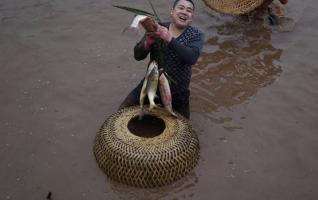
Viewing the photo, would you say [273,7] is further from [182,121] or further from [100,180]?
[100,180]

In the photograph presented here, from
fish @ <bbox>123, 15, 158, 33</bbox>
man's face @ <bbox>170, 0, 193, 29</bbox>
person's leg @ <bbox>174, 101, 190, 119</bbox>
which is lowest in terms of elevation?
person's leg @ <bbox>174, 101, 190, 119</bbox>

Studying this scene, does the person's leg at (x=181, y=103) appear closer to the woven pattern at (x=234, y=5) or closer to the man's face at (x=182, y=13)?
the man's face at (x=182, y=13)

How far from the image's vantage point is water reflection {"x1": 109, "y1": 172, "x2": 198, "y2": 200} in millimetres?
3707

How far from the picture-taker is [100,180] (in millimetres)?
3883

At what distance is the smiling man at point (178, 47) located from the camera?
150 inches

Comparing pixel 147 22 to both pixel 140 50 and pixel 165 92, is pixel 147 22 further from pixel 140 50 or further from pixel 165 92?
pixel 165 92

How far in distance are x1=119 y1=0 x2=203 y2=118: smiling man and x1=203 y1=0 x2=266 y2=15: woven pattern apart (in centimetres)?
238

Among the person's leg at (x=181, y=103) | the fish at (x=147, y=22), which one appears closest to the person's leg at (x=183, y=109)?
the person's leg at (x=181, y=103)

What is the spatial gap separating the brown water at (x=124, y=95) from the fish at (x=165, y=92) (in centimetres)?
65

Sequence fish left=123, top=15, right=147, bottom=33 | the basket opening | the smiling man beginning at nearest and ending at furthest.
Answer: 1. fish left=123, top=15, right=147, bottom=33
2. the smiling man
3. the basket opening

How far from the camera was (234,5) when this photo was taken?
6.54 meters

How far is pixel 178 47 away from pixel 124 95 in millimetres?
1575

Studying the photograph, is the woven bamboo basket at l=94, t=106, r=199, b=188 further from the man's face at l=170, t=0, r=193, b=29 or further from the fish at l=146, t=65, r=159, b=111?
the man's face at l=170, t=0, r=193, b=29

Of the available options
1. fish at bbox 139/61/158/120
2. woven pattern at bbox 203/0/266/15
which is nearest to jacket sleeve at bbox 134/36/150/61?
fish at bbox 139/61/158/120
